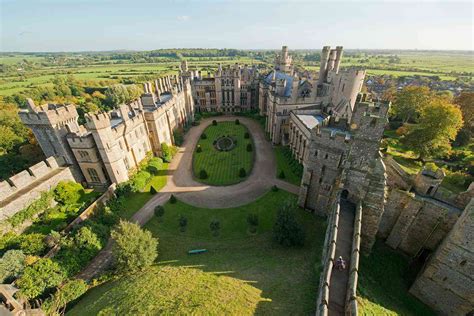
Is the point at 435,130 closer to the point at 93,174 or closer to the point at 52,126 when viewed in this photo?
the point at 93,174

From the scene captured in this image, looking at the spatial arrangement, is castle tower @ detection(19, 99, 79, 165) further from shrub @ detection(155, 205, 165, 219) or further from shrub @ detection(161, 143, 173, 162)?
shrub @ detection(155, 205, 165, 219)

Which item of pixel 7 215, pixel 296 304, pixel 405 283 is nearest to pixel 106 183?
pixel 7 215

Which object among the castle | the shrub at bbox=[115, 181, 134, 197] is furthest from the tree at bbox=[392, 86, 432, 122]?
the shrub at bbox=[115, 181, 134, 197]

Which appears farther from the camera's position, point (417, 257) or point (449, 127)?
point (449, 127)

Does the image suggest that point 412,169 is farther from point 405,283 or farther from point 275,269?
point 275,269

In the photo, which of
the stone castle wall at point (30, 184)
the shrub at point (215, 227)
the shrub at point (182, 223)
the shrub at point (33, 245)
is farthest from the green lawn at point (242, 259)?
the stone castle wall at point (30, 184)

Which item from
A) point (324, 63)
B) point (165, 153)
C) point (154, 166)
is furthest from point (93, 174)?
point (324, 63)
